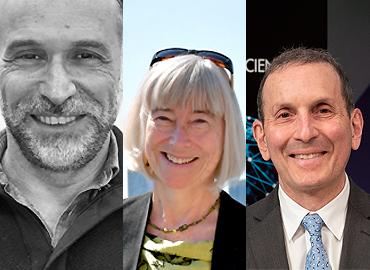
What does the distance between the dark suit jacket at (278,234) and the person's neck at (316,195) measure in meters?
0.08

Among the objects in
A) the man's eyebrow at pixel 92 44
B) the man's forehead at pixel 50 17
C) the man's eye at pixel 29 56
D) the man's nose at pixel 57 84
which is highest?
the man's forehead at pixel 50 17

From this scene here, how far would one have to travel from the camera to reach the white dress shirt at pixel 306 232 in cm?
325

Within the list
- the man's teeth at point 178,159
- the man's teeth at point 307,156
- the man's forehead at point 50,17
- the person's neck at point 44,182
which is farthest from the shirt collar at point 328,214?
the man's forehead at point 50,17

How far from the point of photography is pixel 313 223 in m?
3.24

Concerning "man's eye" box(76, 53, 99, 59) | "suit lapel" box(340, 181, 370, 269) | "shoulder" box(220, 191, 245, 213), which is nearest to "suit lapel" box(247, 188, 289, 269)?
"shoulder" box(220, 191, 245, 213)

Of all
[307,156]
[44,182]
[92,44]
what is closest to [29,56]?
[92,44]

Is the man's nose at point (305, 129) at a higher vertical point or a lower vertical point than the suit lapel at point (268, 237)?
higher

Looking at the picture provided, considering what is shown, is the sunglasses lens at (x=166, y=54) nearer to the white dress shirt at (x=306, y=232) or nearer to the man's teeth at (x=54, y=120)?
the man's teeth at (x=54, y=120)

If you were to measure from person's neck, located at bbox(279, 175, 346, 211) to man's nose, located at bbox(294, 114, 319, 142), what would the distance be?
29cm

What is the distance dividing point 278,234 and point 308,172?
371 millimetres

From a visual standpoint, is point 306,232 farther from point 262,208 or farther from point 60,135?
point 60,135

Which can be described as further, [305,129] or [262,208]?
[262,208]

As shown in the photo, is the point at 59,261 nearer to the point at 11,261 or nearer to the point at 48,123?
the point at 11,261

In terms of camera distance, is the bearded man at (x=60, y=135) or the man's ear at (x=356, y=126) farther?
the man's ear at (x=356, y=126)
